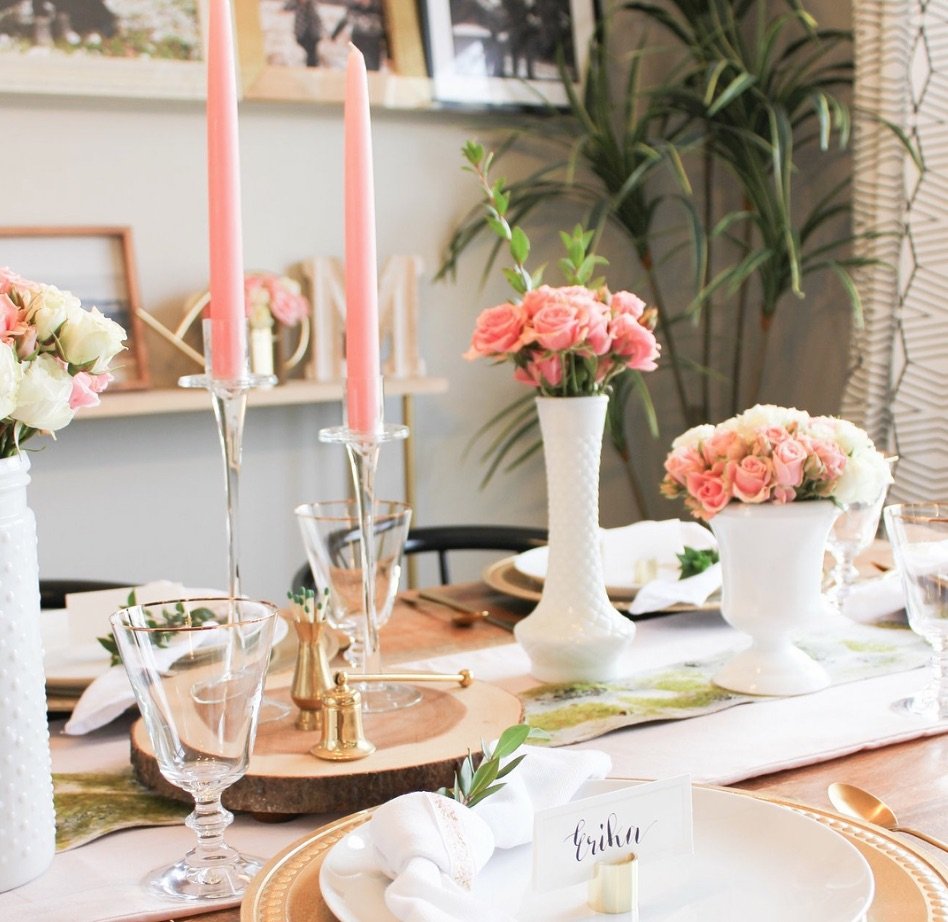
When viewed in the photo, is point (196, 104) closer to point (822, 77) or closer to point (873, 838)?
point (822, 77)

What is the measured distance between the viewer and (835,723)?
1062 millimetres

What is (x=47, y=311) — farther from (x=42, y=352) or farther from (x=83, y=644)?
(x=83, y=644)

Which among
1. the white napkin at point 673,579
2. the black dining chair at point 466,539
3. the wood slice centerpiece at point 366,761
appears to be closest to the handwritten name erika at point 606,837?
the wood slice centerpiece at point 366,761

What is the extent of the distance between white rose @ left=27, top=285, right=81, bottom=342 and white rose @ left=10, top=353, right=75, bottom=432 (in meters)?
0.02

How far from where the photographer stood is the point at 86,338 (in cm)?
80

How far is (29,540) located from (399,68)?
229 centimetres

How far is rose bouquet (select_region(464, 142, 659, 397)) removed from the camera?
1.12m

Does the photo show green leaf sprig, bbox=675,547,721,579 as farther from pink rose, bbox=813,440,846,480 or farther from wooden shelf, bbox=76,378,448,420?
wooden shelf, bbox=76,378,448,420

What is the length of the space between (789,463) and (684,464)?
0.11 meters

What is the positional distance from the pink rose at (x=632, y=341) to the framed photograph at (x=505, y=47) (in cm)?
196

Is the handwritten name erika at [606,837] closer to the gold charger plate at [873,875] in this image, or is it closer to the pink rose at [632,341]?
the gold charger plate at [873,875]

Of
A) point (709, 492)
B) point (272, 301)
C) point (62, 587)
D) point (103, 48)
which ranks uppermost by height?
point (103, 48)

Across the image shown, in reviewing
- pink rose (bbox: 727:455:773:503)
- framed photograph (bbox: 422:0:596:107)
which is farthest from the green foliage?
pink rose (bbox: 727:455:773:503)

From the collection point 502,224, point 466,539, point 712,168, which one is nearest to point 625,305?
point 502,224
